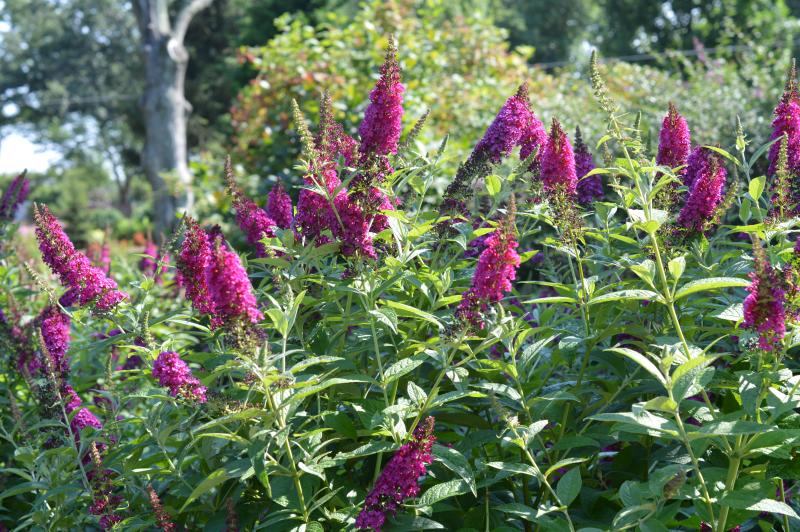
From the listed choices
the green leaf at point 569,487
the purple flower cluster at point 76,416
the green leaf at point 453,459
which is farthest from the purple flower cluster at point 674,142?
the purple flower cluster at point 76,416

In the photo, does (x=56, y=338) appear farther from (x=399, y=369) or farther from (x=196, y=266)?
(x=399, y=369)

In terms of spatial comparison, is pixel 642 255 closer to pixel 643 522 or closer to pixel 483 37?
pixel 643 522

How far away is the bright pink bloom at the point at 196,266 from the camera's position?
2.28 metres

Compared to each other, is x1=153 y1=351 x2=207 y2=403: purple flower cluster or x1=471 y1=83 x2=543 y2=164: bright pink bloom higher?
x1=471 y1=83 x2=543 y2=164: bright pink bloom

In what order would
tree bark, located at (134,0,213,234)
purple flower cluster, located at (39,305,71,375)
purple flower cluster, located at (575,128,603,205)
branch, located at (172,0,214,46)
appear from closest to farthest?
1. purple flower cluster, located at (39,305,71,375)
2. purple flower cluster, located at (575,128,603,205)
3. tree bark, located at (134,0,213,234)
4. branch, located at (172,0,214,46)

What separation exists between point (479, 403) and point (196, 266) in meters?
1.18

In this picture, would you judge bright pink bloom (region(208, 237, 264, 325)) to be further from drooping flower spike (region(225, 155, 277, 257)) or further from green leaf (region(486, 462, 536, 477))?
drooping flower spike (region(225, 155, 277, 257))

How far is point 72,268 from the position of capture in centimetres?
265

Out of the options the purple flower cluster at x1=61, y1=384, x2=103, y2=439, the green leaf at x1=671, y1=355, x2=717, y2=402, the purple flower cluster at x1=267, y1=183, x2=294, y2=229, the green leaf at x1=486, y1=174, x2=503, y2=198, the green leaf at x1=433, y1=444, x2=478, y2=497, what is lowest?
the purple flower cluster at x1=61, y1=384, x2=103, y2=439

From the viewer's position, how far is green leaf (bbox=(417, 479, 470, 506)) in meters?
2.26

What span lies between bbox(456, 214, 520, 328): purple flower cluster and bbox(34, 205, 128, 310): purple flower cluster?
1342mm

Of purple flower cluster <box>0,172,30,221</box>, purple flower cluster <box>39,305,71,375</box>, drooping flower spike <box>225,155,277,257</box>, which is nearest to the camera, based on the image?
drooping flower spike <box>225,155,277,257</box>

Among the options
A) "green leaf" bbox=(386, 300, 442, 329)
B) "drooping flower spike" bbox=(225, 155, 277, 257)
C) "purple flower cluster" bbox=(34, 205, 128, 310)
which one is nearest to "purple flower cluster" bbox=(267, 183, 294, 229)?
"drooping flower spike" bbox=(225, 155, 277, 257)

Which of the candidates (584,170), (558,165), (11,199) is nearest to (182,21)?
(11,199)
